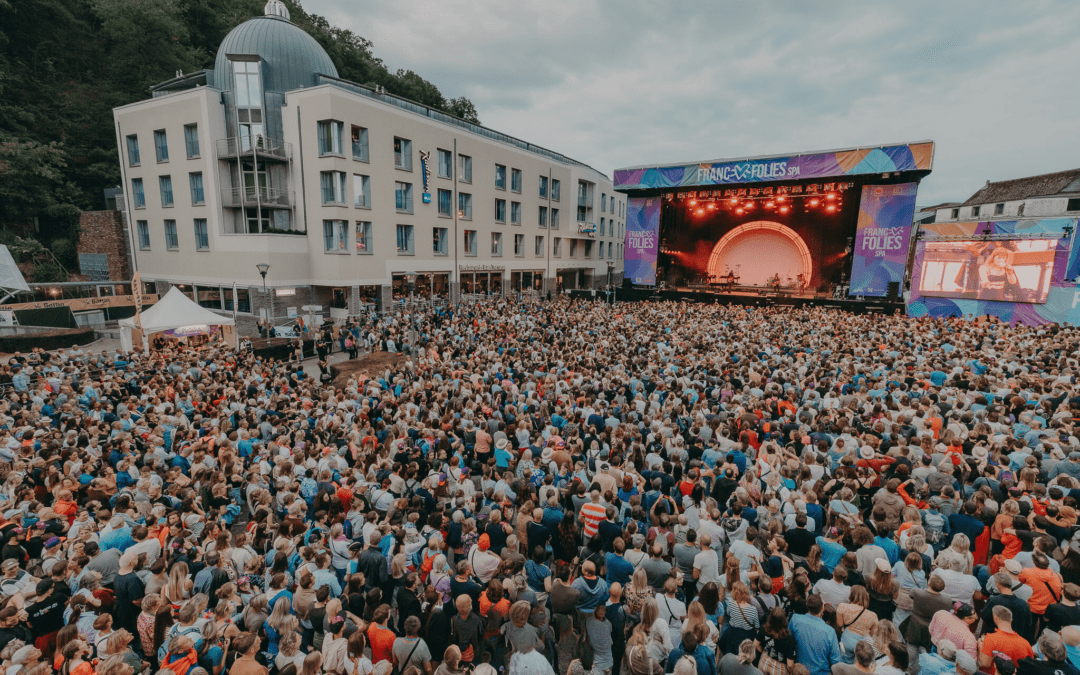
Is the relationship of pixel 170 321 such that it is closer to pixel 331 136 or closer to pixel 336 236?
pixel 336 236

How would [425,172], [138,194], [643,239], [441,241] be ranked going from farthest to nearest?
[643,239] → [441,241] → [425,172] → [138,194]

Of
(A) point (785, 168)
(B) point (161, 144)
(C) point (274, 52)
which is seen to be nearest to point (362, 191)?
(C) point (274, 52)

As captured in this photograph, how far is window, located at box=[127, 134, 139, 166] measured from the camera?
29.7 m

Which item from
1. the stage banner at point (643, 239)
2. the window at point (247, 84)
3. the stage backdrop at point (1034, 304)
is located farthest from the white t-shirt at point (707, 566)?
the window at point (247, 84)

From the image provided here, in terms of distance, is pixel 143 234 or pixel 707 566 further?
pixel 143 234

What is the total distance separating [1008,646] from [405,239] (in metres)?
31.1

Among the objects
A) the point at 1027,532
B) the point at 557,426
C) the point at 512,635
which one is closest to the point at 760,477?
the point at 1027,532

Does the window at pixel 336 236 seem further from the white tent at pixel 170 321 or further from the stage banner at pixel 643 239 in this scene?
the stage banner at pixel 643 239

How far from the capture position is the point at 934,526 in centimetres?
525

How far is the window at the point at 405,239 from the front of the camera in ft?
99.0

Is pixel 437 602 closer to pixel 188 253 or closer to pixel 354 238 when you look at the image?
pixel 354 238

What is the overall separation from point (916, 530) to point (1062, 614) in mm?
1121

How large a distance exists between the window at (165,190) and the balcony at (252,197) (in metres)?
4.88

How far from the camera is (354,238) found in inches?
1080
